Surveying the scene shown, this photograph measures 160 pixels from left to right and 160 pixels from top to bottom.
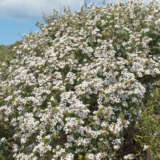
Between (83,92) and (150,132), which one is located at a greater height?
(83,92)

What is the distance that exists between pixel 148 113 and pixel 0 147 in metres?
3.54

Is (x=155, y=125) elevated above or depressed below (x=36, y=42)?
below

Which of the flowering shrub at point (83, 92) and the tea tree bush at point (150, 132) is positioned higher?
the flowering shrub at point (83, 92)

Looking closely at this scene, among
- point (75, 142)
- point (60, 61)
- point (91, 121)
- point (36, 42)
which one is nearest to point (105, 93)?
point (91, 121)

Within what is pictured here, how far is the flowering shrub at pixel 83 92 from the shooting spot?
16.9 feet

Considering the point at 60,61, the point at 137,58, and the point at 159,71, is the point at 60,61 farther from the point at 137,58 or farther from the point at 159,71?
the point at 159,71

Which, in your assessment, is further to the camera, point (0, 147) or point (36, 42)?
point (36, 42)

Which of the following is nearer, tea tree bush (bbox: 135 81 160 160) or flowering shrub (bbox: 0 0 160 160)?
tea tree bush (bbox: 135 81 160 160)

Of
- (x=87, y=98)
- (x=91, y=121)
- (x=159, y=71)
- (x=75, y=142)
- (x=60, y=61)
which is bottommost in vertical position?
(x=75, y=142)

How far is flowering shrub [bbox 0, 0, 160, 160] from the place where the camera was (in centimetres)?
515

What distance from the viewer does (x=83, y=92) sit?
18.8 ft

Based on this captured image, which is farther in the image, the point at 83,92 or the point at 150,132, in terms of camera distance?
the point at 83,92

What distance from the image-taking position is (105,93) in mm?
5582

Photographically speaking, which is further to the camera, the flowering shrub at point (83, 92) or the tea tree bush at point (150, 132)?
the flowering shrub at point (83, 92)
